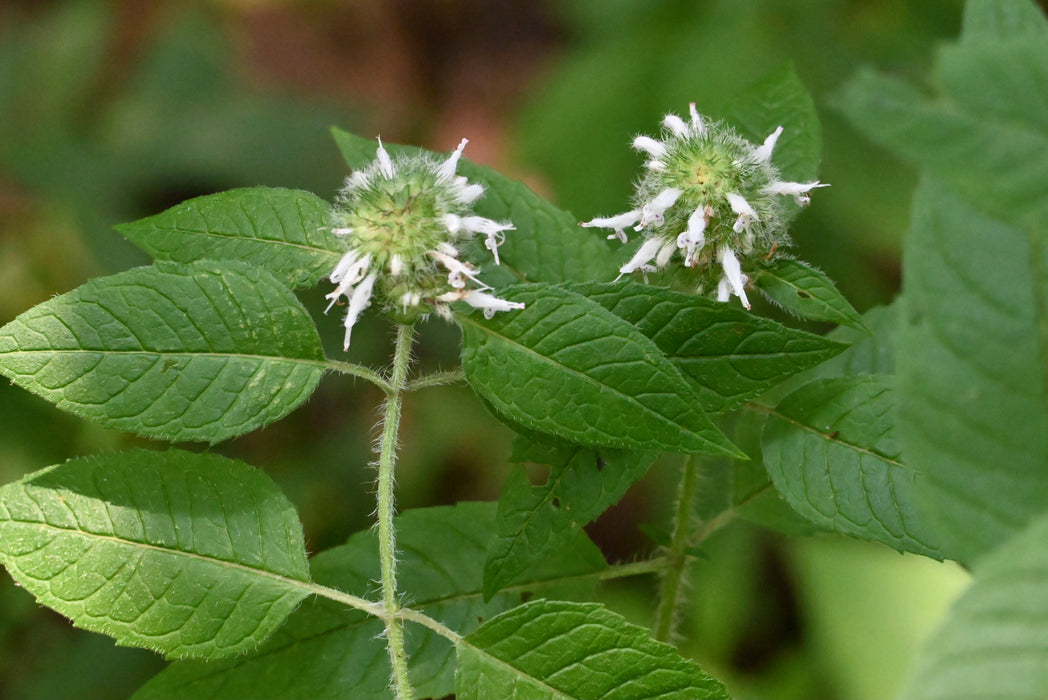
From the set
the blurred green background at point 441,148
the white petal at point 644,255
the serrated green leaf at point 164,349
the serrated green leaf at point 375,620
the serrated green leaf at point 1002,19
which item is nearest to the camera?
the serrated green leaf at point 1002,19

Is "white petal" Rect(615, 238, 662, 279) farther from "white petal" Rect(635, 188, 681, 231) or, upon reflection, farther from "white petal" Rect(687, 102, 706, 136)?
"white petal" Rect(687, 102, 706, 136)

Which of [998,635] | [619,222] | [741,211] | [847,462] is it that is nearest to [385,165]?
[619,222]

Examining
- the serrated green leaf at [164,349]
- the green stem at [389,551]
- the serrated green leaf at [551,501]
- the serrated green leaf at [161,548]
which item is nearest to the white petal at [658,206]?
the serrated green leaf at [551,501]

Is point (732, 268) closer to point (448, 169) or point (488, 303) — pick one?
point (488, 303)

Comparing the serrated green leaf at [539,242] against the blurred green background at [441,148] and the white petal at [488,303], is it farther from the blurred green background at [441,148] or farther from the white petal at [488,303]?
the blurred green background at [441,148]

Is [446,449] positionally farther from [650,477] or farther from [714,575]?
[714,575]
